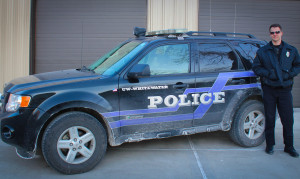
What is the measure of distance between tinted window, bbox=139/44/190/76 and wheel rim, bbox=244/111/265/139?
4.64ft

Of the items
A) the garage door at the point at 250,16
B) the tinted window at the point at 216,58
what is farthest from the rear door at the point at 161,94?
the garage door at the point at 250,16

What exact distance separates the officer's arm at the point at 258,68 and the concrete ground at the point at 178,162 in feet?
4.25

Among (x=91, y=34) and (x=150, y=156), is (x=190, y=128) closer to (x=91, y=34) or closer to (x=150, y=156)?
(x=150, y=156)

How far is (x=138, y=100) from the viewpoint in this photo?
13.9ft

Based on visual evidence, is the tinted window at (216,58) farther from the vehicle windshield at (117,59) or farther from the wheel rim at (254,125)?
the vehicle windshield at (117,59)

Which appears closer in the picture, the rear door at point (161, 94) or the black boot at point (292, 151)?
the rear door at point (161, 94)

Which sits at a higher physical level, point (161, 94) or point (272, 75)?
point (272, 75)

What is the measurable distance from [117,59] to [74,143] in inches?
54.9

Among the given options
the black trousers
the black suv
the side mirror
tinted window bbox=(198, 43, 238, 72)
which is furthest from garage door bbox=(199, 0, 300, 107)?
the side mirror

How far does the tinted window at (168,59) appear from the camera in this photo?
4.43 metres

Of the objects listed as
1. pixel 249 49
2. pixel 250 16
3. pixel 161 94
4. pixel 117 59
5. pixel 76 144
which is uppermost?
pixel 250 16

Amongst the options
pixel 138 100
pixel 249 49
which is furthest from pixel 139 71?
pixel 249 49

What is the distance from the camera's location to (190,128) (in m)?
4.61

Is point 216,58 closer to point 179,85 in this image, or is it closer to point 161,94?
point 179,85
